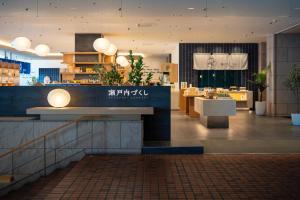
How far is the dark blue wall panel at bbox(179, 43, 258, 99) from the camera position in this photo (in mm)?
19797

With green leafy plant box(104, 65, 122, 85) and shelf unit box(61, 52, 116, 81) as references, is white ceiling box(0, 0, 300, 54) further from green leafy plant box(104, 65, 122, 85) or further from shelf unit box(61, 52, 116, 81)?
green leafy plant box(104, 65, 122, 85)

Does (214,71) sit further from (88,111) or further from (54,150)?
(54,150)

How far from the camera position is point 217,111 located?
11422mm

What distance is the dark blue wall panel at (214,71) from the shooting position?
65.0ft

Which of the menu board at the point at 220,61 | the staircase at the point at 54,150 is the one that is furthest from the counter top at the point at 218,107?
the menu board at the point at 220,61

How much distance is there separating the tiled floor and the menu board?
12923 millimetres

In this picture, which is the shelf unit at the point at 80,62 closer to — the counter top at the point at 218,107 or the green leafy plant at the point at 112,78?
the counter top at the point at 218,107

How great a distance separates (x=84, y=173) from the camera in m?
5.70

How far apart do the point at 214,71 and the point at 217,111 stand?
9.24 meters

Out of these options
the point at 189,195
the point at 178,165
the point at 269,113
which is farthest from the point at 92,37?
the point at 189,195

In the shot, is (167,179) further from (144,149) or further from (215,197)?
(144,149)

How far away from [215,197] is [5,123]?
4.38 meters

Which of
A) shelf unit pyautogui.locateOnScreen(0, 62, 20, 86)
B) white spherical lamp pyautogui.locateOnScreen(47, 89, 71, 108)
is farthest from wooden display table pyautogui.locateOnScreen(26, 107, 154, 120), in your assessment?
shelf unit pyautogui.locateOnScreen(0, 62, 20, 86)

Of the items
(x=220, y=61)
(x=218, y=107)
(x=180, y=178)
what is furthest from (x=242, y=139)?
(x=220, y=61)
